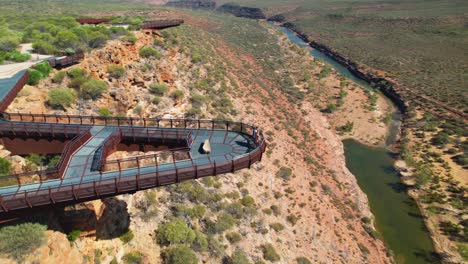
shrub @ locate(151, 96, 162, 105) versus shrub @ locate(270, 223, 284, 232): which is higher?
shrub @ locate(151, 96, 162, 105)

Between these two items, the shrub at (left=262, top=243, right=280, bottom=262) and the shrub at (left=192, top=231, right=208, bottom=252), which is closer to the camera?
the shrub at (left=192, top=231, right=208, bottom=252)

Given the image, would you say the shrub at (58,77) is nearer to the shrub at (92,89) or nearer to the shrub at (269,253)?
the shrub at (92,89)

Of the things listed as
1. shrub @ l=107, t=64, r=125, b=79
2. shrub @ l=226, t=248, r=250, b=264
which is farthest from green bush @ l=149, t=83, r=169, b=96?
shrub @ l=226, t=248, r=250, b=264

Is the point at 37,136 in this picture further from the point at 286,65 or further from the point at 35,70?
the point at 286,65

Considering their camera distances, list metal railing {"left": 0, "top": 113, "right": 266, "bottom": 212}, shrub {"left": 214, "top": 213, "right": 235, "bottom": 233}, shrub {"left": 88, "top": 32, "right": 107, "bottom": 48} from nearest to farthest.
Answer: metal railing {"left": 0, "top": 113, "right": 266, "bottom": 212} < shrub {"left": 214, "top": 213, "right": 235, "bottom": 233} < shrub {"left": 88, "top": 32, "right": 107, "bottom": 48}

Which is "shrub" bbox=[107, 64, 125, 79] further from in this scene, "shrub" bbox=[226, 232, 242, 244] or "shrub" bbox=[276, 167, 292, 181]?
"shrub" bbox=[226, 232, 242, 244]

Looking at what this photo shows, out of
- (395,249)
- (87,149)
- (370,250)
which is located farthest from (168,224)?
(395,249)
